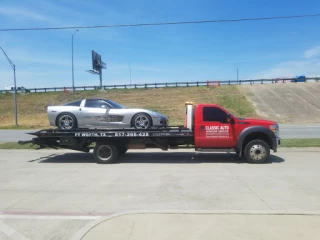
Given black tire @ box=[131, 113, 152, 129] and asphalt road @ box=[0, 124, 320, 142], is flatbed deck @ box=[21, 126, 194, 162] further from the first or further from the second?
asphalt road @ box=[0, 124, 320, 142]

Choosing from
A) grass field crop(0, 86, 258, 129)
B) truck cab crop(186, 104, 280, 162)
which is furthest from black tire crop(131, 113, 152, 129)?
grass field crop(0, 86, 258, 129)

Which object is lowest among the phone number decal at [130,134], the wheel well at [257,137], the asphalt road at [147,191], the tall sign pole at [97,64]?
the asphalt road at [147,191]

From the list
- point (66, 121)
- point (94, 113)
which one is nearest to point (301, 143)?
point (94, 113)

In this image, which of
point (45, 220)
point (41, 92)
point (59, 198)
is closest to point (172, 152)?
point (59, 198)

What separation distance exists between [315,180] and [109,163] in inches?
233

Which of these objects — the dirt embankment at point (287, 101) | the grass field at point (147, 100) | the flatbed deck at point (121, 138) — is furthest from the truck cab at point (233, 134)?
the grass field at point (147, 100)

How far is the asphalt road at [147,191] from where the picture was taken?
468 cm

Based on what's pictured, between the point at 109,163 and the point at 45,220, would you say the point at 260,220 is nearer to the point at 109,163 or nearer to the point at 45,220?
the point at 45,220

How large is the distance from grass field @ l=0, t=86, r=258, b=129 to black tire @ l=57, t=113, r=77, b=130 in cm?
2272

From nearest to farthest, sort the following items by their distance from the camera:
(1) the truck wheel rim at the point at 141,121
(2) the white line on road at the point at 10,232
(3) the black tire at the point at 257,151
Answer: (2) the white line on road at the point at 10,232 → (3) the black tire at the point at 257,151 → (1) the truck wheel rim at the point at 141,121

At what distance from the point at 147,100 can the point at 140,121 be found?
31778 millimetres

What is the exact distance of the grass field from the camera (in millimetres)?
36500

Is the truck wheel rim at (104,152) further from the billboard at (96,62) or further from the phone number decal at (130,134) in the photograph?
the billboard at (96,62)

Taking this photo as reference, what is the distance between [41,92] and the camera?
51969 millimetres
